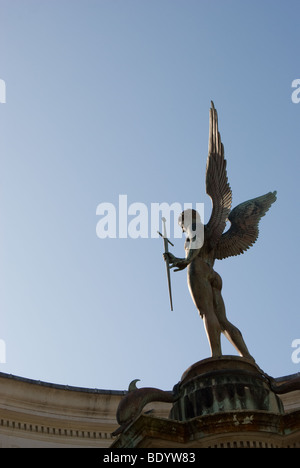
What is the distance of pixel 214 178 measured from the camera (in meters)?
15.0

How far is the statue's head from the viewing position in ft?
47.0

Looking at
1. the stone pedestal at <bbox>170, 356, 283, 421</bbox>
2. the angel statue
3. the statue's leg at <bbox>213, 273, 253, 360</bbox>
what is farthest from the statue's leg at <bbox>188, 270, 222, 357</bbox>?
the stone pedestal at <bbox>170, 356, 283, 421</bbox>

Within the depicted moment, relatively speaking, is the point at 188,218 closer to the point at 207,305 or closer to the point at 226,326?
the point at 207,305

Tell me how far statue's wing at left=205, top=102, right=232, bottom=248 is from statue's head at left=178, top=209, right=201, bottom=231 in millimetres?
324

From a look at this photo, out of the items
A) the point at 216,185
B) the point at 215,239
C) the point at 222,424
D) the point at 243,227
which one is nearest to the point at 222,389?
the point at 222,424

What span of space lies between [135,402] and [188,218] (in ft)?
15.4

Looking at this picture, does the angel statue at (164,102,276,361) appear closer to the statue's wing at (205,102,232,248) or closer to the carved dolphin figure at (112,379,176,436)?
the statue's wing at (205,102,232,248)

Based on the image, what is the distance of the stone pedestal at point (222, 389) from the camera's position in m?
10.8

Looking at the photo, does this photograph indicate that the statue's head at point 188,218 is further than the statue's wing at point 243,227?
No

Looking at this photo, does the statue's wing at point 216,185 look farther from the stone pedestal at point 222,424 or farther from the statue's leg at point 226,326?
the stone pedestal at point 222,424

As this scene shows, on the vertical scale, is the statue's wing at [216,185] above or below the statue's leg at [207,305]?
above

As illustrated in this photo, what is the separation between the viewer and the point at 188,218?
566 inches

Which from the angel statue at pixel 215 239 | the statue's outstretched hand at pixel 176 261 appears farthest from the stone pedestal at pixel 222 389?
the statue's outstretched hand at pixel 176 261
